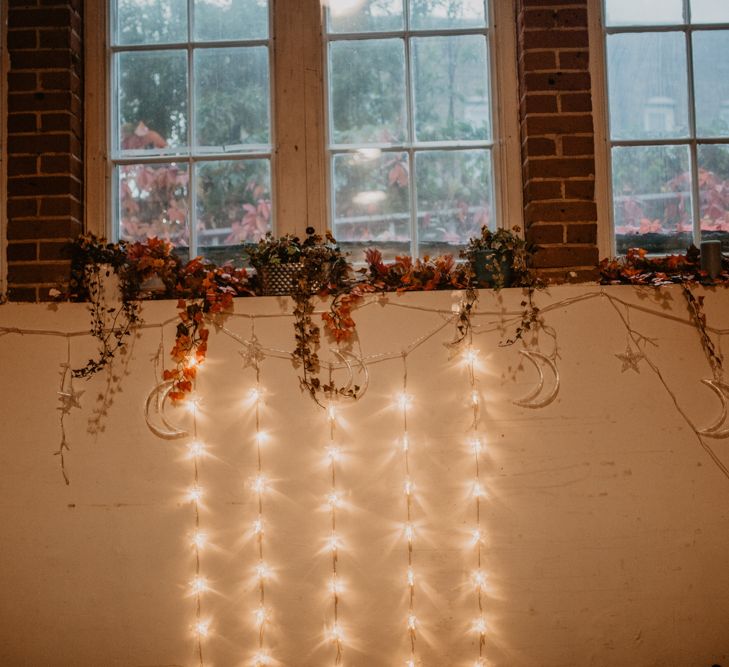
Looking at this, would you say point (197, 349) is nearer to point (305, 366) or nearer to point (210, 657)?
point (305, 366)

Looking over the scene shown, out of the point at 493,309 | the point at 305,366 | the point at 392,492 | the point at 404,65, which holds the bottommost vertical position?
the point at 392,492

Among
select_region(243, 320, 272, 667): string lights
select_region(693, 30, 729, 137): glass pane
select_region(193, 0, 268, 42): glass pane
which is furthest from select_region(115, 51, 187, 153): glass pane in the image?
select_region(693, 30, 729, 137): glass pane

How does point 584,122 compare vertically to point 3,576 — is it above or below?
above

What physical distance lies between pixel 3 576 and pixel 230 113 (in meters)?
1.93

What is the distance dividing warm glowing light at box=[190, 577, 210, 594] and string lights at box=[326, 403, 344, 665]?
455mm

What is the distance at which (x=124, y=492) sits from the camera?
251 cm

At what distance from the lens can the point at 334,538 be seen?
98.0 inches

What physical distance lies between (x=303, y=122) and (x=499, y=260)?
953mm

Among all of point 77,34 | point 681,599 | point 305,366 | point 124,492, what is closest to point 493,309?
point 305,366

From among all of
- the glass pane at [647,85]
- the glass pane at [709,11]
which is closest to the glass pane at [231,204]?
the glass pane at [647,85]

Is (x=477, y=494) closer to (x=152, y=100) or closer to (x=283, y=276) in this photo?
(x=283, y=276)

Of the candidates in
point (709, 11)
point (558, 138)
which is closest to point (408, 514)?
point (558, 138)

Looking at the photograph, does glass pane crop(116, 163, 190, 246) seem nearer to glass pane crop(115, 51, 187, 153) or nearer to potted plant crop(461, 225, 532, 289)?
glass pane crop(115, 51, 187, 153)

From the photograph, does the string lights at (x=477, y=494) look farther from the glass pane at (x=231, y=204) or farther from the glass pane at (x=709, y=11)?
the glass pane at (x=709, y=11)
